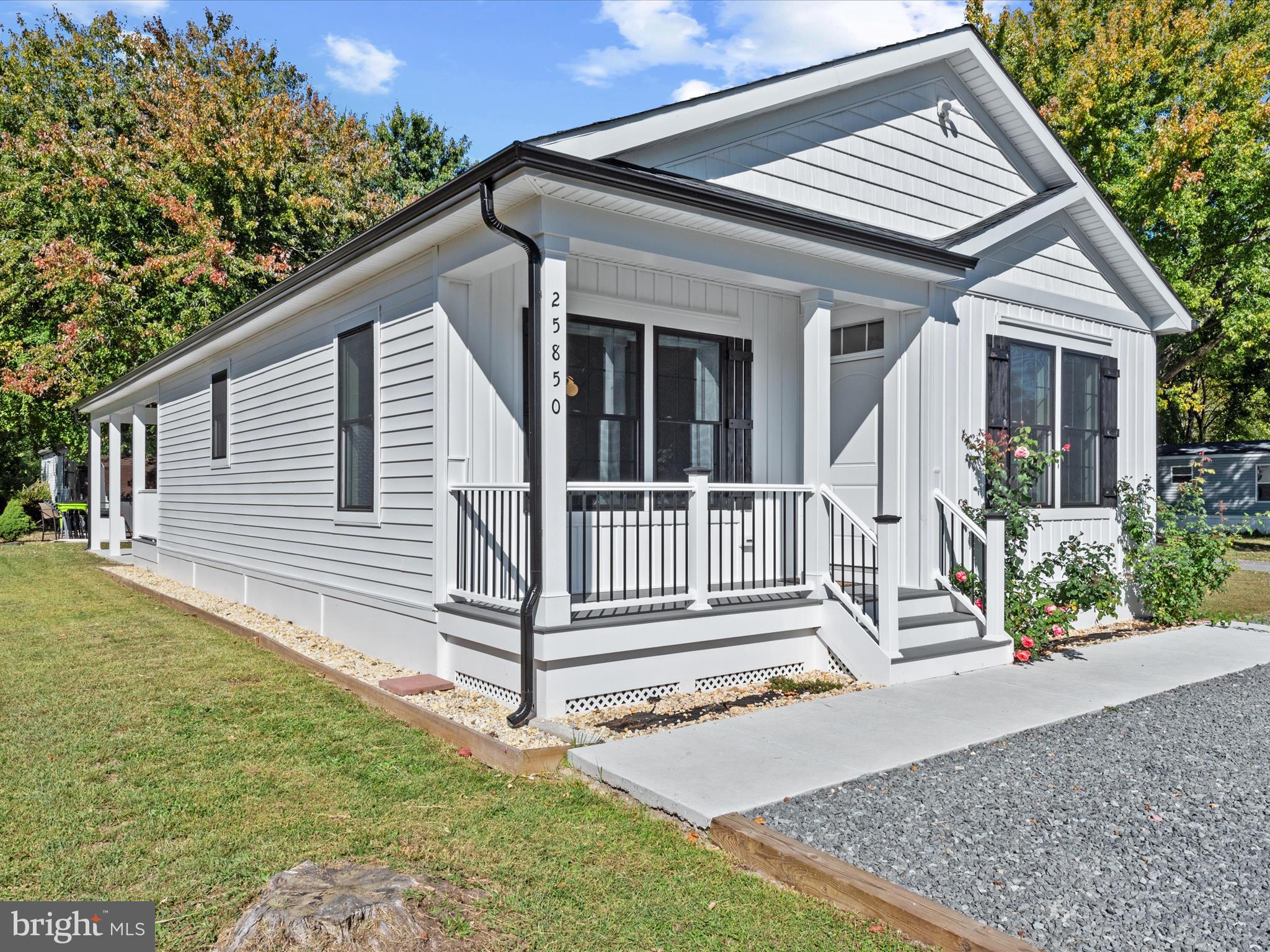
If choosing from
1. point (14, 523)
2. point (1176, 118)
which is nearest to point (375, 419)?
point (1176, 118)

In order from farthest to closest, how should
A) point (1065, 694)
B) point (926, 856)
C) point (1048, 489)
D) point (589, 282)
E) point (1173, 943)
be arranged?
point (1048, 489), point (589, 282), point (1065, 694), point (926, 856), point (1173, 943)

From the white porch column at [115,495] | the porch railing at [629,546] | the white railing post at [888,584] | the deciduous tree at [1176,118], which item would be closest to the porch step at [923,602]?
the white railing post at [888,584]

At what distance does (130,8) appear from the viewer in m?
21.7

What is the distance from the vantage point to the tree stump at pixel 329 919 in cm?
263

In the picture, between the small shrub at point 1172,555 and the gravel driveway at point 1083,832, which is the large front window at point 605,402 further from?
the small shrub at point 1172,555

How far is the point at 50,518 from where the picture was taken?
929 inches

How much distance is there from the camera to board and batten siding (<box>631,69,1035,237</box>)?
7.01m

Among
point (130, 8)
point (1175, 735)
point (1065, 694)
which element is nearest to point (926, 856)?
point (1175, 735)

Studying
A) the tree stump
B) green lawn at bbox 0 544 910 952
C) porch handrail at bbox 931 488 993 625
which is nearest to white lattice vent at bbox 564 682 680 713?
green lawn at bbox 0 544 910 952

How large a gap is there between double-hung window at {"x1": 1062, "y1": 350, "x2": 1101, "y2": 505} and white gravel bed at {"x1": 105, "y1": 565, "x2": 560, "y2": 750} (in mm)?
6120

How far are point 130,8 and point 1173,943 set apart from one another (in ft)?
87.0

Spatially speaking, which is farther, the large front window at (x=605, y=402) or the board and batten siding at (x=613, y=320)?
the large front window at (x=605, y=402)

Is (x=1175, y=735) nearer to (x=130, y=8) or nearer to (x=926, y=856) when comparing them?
(x=926, y=856)

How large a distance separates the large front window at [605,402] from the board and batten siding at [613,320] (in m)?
0.09
